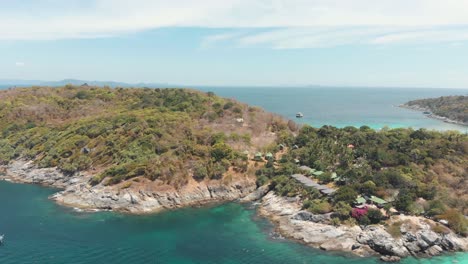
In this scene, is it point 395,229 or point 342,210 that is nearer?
point 395,229

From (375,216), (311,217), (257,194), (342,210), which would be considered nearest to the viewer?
(375,216)

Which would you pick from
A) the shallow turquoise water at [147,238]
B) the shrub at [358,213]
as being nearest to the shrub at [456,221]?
the shallow turquoise water at [147,238]

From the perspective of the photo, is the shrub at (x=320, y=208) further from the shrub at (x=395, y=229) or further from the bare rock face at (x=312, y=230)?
the shrub at (x=395, y=229)

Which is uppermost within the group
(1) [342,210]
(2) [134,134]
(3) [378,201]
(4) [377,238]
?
(2) [134,134]

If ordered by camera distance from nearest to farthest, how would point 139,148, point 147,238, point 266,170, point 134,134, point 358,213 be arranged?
point 147,238 → point 358,213 → point 266,170 → point 139,148 → point 134,134

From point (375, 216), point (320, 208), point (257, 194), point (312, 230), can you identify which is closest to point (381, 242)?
point (375, 216)

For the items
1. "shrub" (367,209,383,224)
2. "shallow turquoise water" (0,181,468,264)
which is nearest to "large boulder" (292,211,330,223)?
"shallow turquoise water" (0,181,468,264)

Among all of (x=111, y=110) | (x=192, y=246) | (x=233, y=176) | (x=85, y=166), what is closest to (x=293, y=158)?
(x=233, y=176)

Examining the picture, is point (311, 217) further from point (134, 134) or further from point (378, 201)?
point (134, 134)
